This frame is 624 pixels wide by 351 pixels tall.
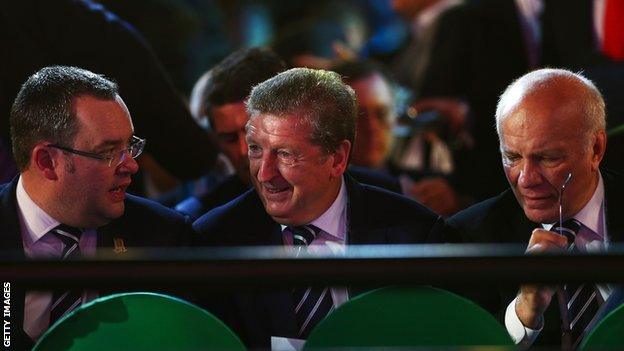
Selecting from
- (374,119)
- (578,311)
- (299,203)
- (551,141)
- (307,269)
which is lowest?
(374,119)

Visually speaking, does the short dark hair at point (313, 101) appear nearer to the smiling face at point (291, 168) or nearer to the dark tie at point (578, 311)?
the smiling face at point (291, 168)

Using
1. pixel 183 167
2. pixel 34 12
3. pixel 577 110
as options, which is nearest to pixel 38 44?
pixel 34 12

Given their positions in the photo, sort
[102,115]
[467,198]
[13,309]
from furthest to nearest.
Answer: [467,198] < [102,115] < [13,309]

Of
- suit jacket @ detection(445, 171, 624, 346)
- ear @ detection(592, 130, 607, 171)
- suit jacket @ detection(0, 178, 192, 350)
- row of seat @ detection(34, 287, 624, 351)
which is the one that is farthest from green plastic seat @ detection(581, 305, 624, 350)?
suit jacket @ detection(0, 178, 192, 350)

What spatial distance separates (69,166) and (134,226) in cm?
14

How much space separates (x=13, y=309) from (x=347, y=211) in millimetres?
555

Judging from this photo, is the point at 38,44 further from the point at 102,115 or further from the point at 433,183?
the point at 433,183

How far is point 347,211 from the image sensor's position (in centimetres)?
170

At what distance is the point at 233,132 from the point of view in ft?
7.13

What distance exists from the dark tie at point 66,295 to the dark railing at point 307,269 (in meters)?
0.56

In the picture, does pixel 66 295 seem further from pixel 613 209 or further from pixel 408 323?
pixel 613 209

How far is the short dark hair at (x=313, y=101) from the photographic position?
64.0 inches

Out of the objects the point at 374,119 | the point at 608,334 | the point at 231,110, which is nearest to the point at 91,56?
the point at 231,110

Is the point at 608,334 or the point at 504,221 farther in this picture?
the point at 504,221
